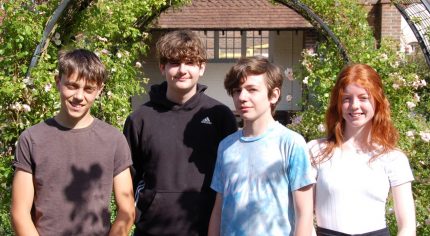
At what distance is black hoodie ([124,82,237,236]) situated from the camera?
3.09 metres

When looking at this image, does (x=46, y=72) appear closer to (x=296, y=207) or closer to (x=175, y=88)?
(x=175, y=88)

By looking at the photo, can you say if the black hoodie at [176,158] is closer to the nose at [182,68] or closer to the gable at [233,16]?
the nose at [182,68]

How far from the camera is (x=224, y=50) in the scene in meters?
19.4

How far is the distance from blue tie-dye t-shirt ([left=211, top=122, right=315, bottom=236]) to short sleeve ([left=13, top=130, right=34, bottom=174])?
858 millimetres

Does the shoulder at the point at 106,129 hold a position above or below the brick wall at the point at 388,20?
below

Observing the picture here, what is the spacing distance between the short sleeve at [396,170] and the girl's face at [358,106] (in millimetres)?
203

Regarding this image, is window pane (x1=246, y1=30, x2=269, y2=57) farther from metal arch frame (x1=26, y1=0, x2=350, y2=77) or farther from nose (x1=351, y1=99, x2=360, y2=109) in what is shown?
nose (x1=351, y1=99, x2=360, y2=109)

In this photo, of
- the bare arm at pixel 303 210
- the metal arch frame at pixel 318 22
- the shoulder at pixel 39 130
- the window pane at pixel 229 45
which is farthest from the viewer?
the window pane at pixel 229 45

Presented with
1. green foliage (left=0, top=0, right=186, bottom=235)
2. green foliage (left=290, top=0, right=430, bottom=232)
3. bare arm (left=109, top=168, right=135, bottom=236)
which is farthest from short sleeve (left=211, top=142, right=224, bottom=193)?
green foliage (left=290, top=0, right=430, bottom=232)

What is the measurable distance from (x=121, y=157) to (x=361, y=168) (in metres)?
1.10

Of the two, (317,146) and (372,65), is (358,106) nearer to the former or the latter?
(317,146)

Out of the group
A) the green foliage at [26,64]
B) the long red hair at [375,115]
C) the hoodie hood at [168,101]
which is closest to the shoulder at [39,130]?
the hoodie hood at [168,101]

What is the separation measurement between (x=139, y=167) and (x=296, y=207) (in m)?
0.86

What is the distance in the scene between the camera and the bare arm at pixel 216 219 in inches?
118
